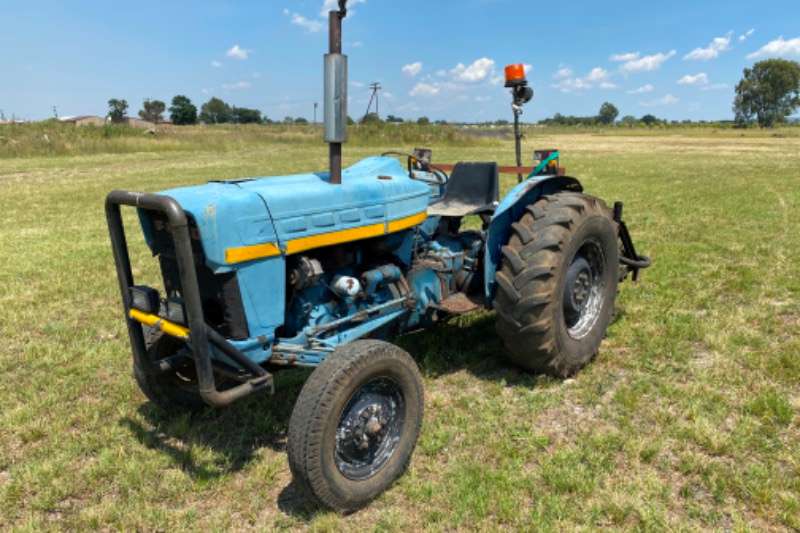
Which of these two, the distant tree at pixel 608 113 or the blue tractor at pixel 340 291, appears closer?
the blue tractor at pixel 340 291

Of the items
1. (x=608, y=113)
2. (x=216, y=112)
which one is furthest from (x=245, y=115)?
(x=608, y=113)

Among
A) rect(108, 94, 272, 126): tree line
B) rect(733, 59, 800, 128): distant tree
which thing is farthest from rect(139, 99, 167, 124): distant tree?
rect(733, 59, 800, 128): distant tree

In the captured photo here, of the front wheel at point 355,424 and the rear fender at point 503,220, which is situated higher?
the rear fender at point 503,220

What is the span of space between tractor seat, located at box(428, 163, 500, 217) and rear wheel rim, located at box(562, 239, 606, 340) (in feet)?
2.65

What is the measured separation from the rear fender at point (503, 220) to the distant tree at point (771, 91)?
337 ft

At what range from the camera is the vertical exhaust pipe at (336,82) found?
9.68 feet

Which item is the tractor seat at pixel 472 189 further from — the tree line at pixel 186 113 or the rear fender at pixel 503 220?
the tree line at pixel 186 113

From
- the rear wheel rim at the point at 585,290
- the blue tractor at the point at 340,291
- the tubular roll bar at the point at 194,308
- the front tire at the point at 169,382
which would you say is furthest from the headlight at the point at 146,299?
the rear wheel rim at the point at 585,290

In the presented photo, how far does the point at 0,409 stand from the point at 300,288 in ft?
7.50

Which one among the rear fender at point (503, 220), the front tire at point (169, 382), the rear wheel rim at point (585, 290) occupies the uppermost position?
the rear fender at point (503, 220)

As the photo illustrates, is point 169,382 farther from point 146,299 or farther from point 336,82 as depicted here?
point 336,82

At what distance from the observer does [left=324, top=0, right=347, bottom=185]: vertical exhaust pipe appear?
295 centimetres

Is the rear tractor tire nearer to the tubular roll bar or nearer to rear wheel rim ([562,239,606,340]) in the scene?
rear wheel rim ([562,239,606,340])

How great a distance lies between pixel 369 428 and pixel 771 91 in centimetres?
10885
